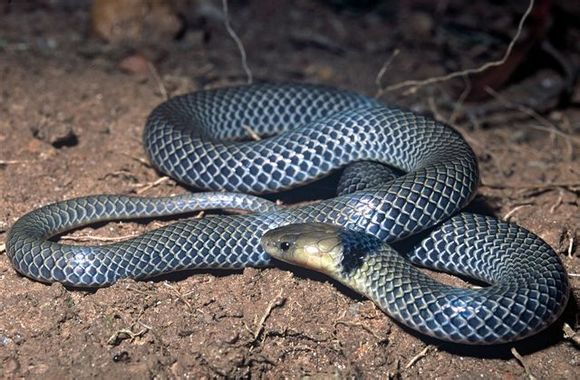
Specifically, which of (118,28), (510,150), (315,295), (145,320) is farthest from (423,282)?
(118,28)

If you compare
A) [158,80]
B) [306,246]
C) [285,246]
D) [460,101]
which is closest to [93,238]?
[285,246]

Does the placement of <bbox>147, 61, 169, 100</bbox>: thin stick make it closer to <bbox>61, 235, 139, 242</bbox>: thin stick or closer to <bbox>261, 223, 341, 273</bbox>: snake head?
<bbox>61, 235, 139, 242</bbox>: thin stick

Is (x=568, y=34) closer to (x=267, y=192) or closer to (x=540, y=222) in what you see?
(x=540, y=222)

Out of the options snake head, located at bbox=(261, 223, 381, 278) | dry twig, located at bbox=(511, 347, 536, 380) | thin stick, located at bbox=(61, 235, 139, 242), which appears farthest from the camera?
thin stick, located at bbox=(61, 235, 139, 242)

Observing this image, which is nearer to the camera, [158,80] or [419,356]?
[419,356]

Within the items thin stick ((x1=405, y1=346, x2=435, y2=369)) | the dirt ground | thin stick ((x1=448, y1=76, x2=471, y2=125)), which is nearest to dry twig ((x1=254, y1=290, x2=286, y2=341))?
the dirt ground

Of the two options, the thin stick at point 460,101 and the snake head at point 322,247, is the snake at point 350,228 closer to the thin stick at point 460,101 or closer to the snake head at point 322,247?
the snake head at point 322,247

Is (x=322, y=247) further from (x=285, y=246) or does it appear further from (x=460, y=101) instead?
(x=460, y=101)
